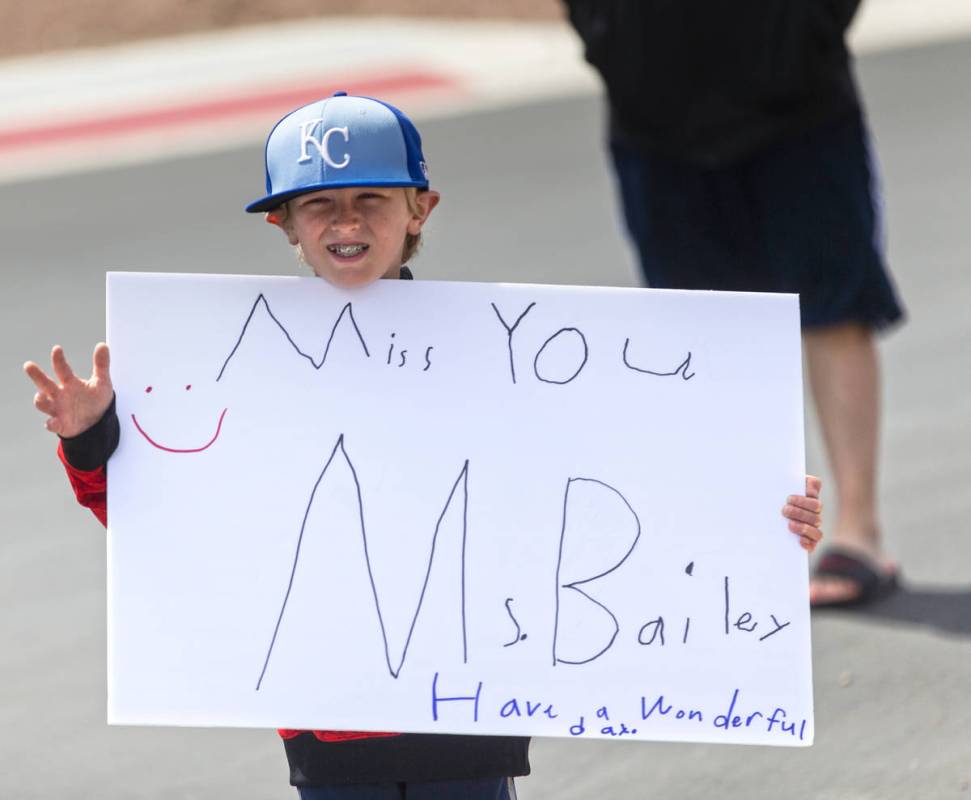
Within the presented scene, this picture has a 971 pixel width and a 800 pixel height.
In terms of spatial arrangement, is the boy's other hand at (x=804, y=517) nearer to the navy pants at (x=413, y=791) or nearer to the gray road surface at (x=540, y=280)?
the navy pants at (x=413, y=791)

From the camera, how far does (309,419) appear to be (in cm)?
256

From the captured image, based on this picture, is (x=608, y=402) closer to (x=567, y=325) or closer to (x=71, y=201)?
(x=567, y=325)

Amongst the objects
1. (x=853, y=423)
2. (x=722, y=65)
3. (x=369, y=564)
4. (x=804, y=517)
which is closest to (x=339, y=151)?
(x=369, y=564)

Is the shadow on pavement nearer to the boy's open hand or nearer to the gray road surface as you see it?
the gray road surface

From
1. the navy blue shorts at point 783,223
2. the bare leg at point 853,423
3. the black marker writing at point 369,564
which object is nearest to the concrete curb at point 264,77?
the navy blue shorts at point 783,223

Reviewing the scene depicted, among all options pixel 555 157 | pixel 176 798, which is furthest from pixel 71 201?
pixel 176 798

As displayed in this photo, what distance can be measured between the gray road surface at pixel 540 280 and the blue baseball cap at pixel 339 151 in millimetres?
1585

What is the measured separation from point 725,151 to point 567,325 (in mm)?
1929

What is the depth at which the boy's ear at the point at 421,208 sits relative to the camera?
8.42ft

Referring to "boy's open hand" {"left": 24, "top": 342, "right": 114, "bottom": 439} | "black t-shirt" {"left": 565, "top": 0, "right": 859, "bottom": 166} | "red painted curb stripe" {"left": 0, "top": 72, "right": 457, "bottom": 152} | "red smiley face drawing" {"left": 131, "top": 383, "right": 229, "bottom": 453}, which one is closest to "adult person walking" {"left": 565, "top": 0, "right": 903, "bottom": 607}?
"black t-shirt" {"left": 565, "top": 0, "right": 859, "bottom": 166}

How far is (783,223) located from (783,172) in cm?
13

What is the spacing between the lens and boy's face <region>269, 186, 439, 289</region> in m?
2.48

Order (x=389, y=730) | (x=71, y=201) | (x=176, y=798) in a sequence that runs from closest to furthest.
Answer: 1. (x=389, y=730)
2. (x=176, y=798)
3. (x=71, y=201)

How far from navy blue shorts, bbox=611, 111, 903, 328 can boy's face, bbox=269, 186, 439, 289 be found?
2.06 meters
